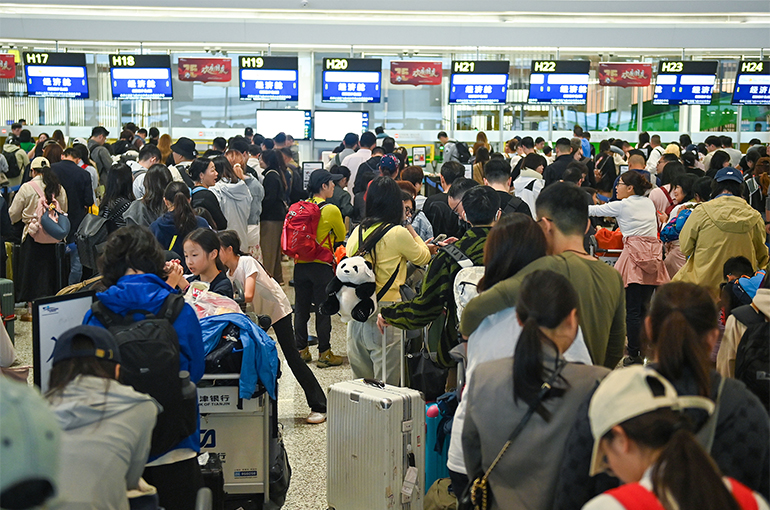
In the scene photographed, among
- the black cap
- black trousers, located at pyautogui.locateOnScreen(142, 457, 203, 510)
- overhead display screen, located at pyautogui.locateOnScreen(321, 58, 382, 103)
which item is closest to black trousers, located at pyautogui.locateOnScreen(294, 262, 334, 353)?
the black cap

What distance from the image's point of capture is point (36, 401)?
63.6 inches

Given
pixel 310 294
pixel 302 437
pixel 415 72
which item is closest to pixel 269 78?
pixel 415 72

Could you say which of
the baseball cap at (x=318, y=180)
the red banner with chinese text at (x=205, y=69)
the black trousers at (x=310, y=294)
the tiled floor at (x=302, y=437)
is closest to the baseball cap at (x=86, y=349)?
the tiled floor at (x=302, y=437)

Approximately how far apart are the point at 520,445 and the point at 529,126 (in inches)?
632

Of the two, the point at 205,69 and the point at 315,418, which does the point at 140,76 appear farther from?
the point at 315,418

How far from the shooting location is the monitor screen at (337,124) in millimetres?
16062

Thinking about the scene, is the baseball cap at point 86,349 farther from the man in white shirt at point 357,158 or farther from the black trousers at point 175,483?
the man in white shirt at point 357,158

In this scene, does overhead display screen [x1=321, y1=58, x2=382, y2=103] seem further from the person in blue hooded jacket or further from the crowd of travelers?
the person in blue hooded jacket

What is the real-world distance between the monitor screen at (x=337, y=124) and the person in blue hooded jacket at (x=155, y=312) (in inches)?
523

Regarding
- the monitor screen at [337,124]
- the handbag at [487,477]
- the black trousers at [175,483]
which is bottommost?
the black trousers at [175,483]

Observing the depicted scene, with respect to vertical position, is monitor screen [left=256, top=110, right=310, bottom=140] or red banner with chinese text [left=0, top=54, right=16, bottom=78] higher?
red banner with chinese text [left=0, top=54, right=16, bottom=78]

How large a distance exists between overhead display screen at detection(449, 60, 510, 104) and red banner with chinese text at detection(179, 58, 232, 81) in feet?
14.6

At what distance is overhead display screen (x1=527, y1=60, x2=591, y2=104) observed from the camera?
14555 millimetres

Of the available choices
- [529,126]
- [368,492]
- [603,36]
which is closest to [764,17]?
[603,36]
